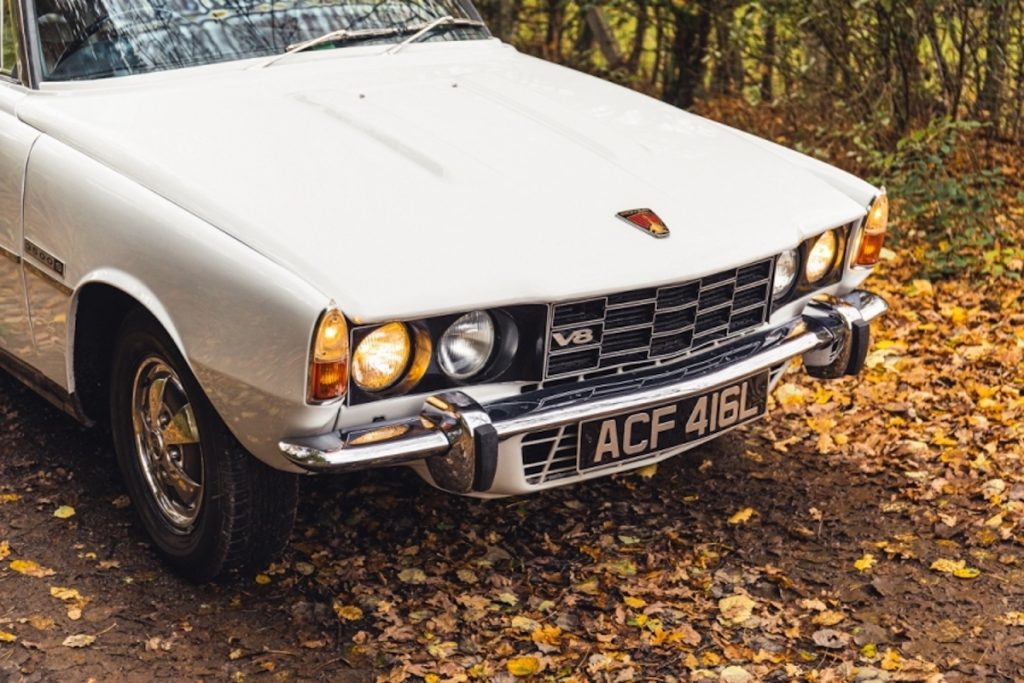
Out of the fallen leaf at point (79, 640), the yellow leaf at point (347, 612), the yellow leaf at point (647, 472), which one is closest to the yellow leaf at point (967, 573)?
the yellow leaf at point (647, 472)

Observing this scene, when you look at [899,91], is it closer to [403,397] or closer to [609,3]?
[609,3]

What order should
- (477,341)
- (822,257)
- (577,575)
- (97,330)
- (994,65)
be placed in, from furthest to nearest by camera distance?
(994,65)
(822,257)
(577,575)
(97,330)
(477,341)

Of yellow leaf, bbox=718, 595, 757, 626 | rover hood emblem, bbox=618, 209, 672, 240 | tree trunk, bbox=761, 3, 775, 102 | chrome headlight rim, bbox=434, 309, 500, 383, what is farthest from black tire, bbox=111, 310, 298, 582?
tree trunk, bbox=761, 3, 775, 102

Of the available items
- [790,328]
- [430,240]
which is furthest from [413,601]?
[790,328]

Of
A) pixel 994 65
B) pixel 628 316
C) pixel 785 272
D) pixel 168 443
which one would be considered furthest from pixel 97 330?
pixel 994 65

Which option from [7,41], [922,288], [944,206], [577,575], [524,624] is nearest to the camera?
[524,624]

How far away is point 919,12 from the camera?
7445mm

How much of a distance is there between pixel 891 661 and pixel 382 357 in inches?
62.1

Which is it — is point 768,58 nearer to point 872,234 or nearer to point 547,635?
point 872,234

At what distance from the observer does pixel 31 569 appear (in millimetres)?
3783

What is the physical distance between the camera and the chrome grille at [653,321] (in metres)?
3.28

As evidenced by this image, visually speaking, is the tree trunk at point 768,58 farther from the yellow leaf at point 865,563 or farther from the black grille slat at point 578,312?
the black grille slat at point 578,312

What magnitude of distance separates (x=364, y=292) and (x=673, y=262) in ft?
2.77

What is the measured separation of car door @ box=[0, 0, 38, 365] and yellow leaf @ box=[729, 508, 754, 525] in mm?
2273
